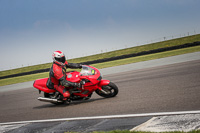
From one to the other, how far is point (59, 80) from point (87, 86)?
2.90 feet

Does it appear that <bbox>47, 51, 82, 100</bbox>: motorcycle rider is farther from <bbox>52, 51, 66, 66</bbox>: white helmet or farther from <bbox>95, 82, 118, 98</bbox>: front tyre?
<bbox>95, 82, 118, 98</bbox>: front tyre

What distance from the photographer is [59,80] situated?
8.24 m

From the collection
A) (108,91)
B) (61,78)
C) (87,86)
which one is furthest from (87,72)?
(108,91)

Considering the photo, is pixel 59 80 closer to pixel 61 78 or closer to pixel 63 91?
pixel 61 78

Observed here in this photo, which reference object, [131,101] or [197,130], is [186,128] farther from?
[131,101]

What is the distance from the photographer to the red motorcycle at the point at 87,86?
26.9 ft

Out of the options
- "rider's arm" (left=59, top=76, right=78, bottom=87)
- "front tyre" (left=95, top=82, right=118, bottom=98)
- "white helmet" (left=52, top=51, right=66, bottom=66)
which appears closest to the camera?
"rider's arm" (left=59, top=76, right=78, bottom=87)

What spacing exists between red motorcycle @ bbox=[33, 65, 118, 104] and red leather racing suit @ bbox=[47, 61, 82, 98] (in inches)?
7.3

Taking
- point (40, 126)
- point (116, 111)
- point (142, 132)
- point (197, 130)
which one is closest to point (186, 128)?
point (197, 130)

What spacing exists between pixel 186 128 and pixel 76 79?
464 cm

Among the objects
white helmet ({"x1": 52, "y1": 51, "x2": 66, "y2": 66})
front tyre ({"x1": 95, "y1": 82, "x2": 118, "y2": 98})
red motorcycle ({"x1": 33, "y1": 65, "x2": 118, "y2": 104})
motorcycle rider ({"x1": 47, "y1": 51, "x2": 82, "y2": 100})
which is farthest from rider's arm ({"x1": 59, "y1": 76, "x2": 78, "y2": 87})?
front tyre ({"x1": 95, "y1": 82, "x2": 118, "y2": 98})

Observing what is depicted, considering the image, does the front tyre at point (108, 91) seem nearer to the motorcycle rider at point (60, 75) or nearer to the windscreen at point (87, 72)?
the windscreen at point (87, 72)

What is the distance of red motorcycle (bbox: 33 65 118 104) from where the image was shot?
26.9ft

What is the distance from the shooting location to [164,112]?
553cm
